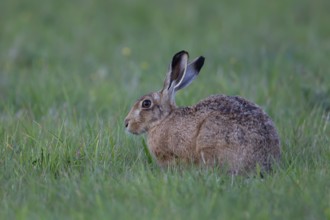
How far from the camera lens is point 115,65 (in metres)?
11.3

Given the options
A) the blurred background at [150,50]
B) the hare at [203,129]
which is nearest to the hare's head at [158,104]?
the hare at [203,129]

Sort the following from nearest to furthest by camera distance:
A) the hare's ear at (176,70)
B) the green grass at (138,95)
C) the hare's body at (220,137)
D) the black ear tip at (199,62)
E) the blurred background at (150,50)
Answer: the green grass at (138,95)
the hare's body at (220,137)
the hare's ear at (176,70)
the black ear tip at (199,62)
the blurred background at (150,50)

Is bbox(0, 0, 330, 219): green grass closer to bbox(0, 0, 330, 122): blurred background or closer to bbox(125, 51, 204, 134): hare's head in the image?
bbox(0, 0, 330, 122): blurred background

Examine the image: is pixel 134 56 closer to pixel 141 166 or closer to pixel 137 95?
pixel 137 95

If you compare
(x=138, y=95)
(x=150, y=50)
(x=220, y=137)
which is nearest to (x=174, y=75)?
(x=220, y=137)

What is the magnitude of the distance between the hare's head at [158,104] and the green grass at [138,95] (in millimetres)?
181

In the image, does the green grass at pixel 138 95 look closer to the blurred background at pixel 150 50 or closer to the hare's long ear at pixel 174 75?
the blurred background at pixel 150 50

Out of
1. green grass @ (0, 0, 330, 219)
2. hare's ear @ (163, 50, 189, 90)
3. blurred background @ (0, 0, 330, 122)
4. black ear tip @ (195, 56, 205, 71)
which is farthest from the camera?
blurred background @ (0, 0, 330, 122)

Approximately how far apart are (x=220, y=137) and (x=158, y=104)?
993mm

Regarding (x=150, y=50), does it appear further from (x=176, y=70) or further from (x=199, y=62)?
(x=176, y=70)

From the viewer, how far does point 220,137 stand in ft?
20.1

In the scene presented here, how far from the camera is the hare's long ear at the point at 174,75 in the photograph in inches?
271

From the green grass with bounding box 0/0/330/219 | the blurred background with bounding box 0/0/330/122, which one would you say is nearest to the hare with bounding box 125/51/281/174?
the green grass with bounding box 0/0/330/219

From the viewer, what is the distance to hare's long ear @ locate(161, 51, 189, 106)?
6891 mm
